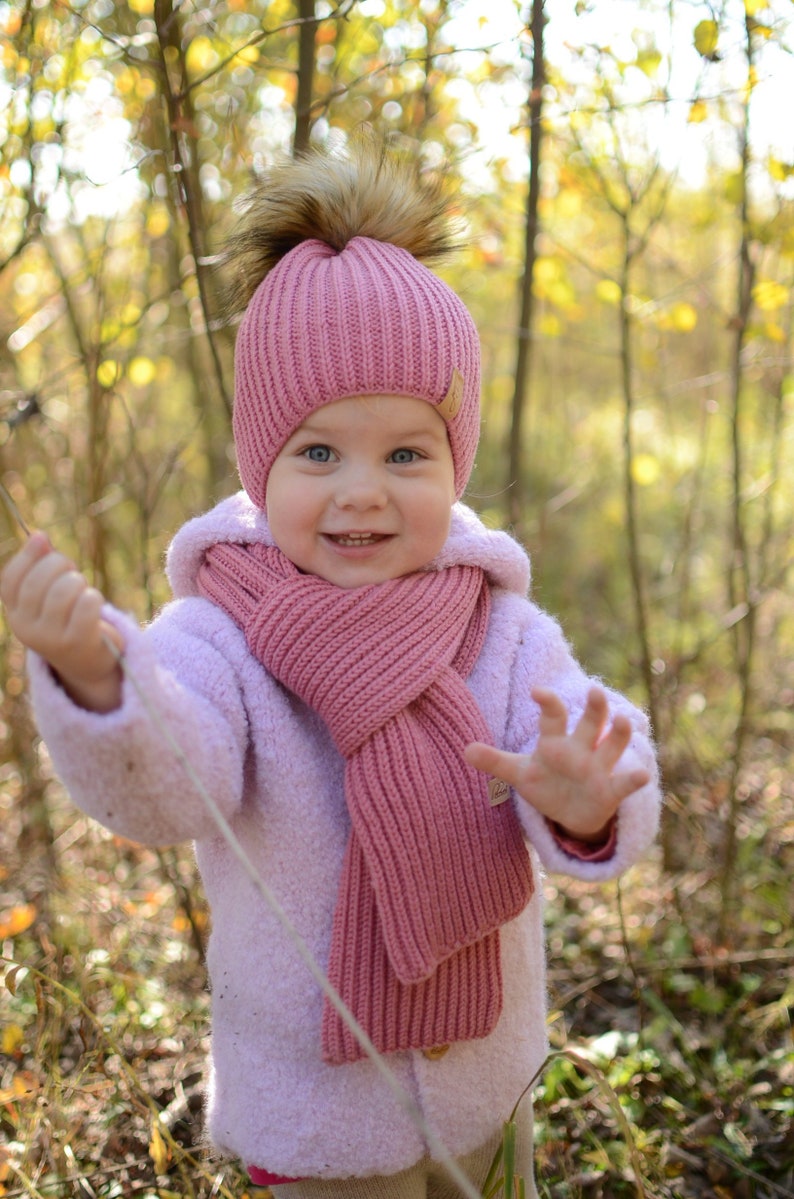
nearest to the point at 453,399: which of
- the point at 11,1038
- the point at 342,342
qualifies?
the point at 342,342

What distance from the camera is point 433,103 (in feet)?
9.01

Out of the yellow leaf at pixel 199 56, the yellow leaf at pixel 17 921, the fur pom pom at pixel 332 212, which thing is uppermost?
the yellow leaf at pixel 199 56

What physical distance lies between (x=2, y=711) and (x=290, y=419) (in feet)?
6.51

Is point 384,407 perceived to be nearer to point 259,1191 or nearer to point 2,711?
point 259,1191

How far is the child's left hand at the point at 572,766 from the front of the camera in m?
1.18

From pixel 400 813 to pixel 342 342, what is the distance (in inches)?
22.8

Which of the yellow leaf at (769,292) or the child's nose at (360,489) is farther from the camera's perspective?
the yellow leaf at (769,292)

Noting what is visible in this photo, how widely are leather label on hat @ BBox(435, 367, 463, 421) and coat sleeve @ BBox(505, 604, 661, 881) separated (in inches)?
12.2

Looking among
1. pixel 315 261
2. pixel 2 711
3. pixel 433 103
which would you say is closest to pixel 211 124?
pixel 433 103

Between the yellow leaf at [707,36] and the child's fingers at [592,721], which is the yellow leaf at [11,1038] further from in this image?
the yellow leaf at [707,36]

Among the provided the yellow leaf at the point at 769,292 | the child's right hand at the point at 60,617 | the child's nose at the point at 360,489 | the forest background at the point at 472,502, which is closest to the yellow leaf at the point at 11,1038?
the forest background at the point at 472,502

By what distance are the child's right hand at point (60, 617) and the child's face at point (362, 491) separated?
1.03ft

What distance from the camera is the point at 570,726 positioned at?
4.32 ft

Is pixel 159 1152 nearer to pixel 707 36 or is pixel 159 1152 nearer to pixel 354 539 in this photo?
pixel 354 539
